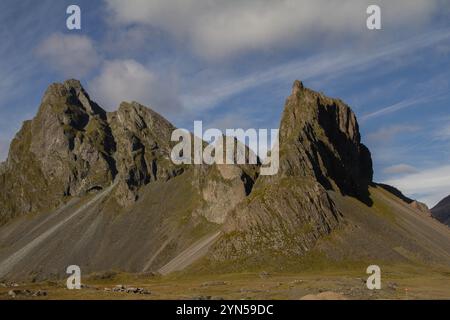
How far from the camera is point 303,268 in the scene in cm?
19538

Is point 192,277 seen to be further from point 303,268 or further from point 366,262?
point 366,262

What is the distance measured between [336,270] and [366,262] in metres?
13.7
